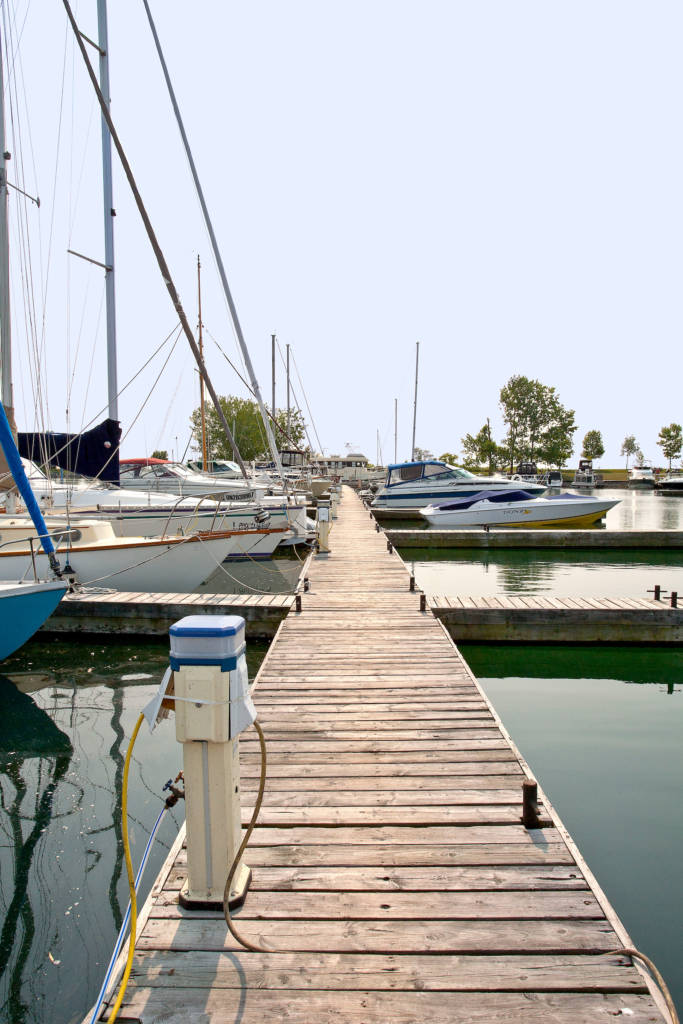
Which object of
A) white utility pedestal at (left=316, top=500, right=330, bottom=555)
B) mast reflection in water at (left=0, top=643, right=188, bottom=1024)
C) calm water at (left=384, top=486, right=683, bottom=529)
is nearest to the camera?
mast reflection in water at (left=0, top=643, right=188, bottom=1024)

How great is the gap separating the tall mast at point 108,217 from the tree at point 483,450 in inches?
2690

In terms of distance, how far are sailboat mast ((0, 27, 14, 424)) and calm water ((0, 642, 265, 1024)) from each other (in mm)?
5389

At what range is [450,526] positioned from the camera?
80.5ft

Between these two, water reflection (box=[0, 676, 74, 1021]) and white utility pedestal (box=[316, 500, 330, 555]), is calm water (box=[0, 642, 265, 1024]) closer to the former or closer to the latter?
water reflection (box=[0, 676, 74, 1021])

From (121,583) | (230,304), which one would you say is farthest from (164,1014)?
(230,304)

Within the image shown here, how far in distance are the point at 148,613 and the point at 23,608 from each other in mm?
2266

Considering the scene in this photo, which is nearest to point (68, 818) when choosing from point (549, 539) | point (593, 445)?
point (549, 539)

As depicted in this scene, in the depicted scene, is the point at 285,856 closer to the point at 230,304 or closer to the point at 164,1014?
the point at 164,1014

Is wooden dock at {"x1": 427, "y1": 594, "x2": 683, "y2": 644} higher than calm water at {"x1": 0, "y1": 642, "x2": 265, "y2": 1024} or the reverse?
higher

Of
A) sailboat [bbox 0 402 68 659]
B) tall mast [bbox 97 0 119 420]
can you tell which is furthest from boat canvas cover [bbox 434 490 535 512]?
sailboat [bbox 0 402 68 659]

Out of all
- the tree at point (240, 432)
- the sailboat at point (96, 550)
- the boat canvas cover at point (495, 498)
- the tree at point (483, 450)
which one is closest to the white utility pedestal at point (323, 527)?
the sailboat at point (96, 550)

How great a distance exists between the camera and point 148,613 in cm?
976

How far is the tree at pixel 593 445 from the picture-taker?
96.3 meters

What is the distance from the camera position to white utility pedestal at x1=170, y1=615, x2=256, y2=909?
98.3 inches
